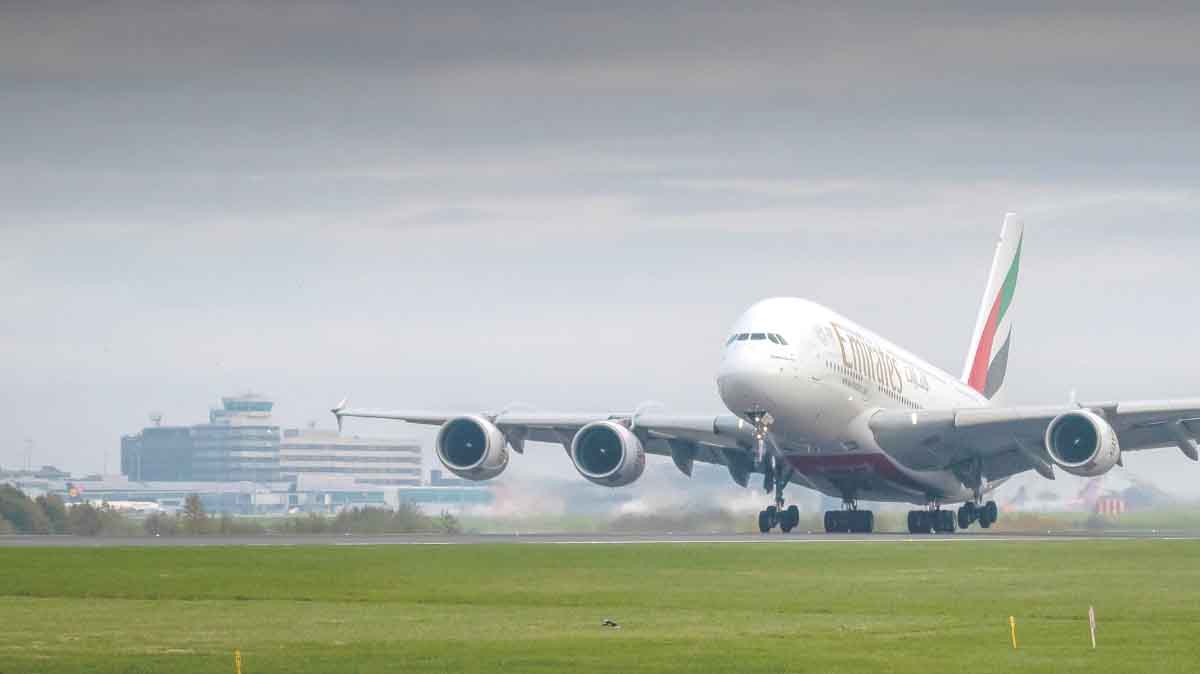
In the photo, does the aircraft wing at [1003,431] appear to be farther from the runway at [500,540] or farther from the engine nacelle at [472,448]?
the engine nacelle at [472,448]

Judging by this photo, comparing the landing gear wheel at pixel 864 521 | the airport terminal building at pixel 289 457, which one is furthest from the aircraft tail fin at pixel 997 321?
the airport terminal building at pixel 289 457

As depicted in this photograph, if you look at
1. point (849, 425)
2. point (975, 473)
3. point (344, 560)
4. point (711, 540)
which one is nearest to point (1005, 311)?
point (975, 473)

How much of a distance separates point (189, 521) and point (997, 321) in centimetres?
3609

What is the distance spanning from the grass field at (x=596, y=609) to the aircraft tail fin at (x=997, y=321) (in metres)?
33.8

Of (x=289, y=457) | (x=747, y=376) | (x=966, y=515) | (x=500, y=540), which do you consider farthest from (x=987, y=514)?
(x=289, y=457)

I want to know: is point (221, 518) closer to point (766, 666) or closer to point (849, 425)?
point (849, 425)

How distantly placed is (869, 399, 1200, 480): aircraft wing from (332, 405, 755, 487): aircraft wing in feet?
16.4

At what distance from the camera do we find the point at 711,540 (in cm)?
5931

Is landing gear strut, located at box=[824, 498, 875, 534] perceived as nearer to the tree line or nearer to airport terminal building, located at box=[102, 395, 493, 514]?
the tree line

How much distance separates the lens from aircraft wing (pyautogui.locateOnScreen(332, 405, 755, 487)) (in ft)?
227

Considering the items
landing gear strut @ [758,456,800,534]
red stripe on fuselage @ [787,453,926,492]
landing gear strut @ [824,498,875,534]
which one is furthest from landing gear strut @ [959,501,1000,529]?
landing gear strut @ [758,456,800,534]

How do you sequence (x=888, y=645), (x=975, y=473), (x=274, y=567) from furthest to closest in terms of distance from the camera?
(x=975, y=473) → (x=274, y=567) → (x=888, y=645)

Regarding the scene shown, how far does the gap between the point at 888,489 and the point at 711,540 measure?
13441 millimetres

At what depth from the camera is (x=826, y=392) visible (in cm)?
6494
